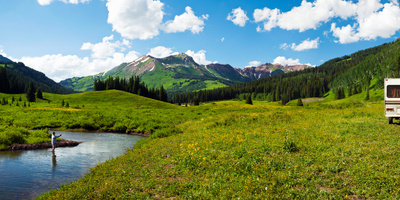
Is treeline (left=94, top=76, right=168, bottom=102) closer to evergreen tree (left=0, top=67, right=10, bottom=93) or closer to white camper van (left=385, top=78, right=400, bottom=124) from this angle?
evergreen tree (left=0, top=67, right=10, bottom=93)

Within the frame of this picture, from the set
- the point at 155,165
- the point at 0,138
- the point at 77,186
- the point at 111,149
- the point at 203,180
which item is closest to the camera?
the point at 203,180

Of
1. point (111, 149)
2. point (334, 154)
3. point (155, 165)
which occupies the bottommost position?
point (111, 149)

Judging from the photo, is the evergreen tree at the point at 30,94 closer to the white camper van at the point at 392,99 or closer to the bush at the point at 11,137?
the bush at the point at 11,137

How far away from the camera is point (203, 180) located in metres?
12.1

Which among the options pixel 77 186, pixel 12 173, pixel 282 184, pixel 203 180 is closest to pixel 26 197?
pixel 77 186

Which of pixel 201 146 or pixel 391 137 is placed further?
pixel 201 146

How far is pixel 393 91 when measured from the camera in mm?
22281

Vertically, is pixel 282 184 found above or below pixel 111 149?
above

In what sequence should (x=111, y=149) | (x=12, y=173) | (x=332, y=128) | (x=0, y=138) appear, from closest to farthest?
(x=12, y=173), (x=332, y=128), (x=0, y=138), (x=111, y=149)

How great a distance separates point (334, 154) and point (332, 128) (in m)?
9.05

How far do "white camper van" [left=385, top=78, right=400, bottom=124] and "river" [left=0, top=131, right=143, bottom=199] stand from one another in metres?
29.6

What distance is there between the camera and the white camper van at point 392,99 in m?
21.9

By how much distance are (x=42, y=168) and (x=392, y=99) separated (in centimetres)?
3437

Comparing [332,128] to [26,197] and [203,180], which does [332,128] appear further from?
[26,197]
